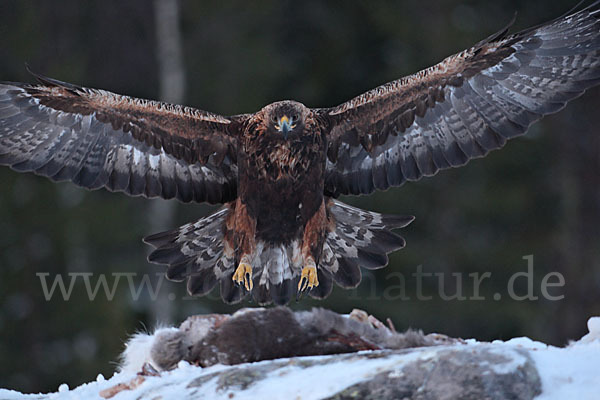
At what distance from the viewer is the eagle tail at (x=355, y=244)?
7.45 m

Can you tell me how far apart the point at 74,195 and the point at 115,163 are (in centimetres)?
1037

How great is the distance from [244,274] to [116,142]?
1416 mm

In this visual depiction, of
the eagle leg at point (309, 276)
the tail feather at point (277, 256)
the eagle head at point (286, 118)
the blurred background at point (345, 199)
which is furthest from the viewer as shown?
the blurred background at point (345, 199)

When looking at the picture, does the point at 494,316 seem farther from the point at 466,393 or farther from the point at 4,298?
the point at 466,393

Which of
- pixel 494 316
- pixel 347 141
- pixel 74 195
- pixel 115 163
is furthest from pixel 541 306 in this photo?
pixel 115 163

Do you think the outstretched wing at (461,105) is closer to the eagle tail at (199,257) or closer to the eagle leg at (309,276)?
the eagle leg at (309,276)

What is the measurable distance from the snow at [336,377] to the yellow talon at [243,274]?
2.00m

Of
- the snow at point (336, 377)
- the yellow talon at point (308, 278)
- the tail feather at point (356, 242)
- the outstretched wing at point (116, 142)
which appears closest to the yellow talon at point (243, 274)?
the yellow talon at point (308, 278)

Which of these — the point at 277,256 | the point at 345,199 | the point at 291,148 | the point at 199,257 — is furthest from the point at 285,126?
the point at 345,199

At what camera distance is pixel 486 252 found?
16.6 metres

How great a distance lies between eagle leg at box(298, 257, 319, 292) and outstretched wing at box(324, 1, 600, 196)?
31.4 inches

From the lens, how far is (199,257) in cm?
749

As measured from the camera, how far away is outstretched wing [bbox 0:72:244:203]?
7188 millimetres

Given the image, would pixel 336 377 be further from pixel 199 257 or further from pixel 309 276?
pixel 199 257
